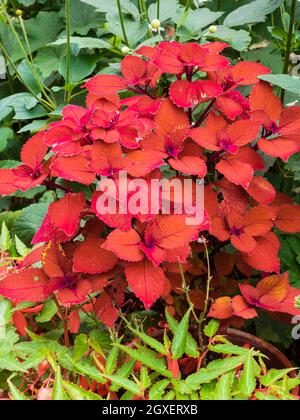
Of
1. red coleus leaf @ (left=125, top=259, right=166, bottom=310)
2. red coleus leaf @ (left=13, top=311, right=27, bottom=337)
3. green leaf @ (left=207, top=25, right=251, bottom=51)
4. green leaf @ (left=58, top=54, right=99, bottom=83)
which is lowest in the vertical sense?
red coleus leaf @ (left=13, top=311, right=27, bottom=337)

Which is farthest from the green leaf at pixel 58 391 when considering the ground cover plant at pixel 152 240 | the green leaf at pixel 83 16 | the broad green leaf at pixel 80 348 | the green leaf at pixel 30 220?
the green leaf at pixel 83 16

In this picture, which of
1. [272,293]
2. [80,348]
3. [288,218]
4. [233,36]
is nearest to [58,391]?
[80,348]

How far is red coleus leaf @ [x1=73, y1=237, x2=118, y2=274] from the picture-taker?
2.83ft

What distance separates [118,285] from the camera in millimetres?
921

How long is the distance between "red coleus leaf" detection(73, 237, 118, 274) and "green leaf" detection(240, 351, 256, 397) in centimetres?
24

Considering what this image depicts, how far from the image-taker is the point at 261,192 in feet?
3.09

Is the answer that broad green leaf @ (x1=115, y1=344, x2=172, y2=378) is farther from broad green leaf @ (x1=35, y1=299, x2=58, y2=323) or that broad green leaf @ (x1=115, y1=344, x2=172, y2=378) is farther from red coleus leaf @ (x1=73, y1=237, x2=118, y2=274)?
broad green leaf @ (x1=35, y1=299, x2=58, y2=323)

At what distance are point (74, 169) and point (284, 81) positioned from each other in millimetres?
397

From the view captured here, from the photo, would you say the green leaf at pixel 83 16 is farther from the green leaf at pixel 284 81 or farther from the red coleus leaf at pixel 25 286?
the red coleus leaf at pixel 25 286

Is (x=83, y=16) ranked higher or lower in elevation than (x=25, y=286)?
higher

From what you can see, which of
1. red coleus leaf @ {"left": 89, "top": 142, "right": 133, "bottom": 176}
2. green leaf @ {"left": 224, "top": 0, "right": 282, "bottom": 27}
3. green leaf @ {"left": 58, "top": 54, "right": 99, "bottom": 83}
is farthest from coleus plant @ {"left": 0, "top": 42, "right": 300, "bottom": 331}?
green leaf @ {"left": 58, "top": 54, "right": 99, "bottom": 83}

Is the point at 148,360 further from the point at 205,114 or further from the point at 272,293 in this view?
the point at 205,114
